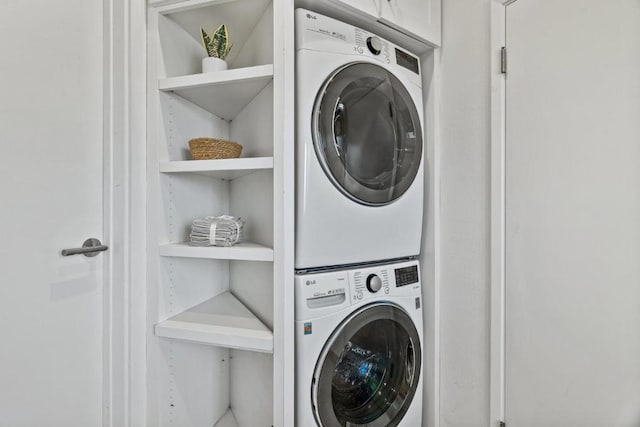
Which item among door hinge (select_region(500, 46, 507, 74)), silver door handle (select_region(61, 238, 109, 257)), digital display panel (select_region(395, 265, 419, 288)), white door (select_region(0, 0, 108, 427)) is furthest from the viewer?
digital display panel (select_region(395, 265, 419, 288))

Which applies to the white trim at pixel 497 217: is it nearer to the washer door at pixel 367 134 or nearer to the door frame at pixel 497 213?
the door frame at pixel 497 213

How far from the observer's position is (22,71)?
0.87 meters

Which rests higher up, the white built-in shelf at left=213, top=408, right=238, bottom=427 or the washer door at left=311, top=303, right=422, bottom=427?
the washer door at left=311, top=303, right=422, bottom=427

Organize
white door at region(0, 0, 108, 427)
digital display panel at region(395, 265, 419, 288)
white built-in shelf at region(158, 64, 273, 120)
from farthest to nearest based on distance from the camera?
digital display panel at region(395, 265, 419, 288), white built-in shelf at region(158, 64, 273, 120), white door at region(0, 0, 108, 427)

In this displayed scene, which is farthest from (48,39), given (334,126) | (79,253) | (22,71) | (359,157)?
(359,157)

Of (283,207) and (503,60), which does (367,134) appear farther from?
(503,60)

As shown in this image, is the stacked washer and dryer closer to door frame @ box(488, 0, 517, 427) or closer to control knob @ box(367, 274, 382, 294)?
control knob @ box(367, 274, 382, 294)

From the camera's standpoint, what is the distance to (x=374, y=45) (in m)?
1.25

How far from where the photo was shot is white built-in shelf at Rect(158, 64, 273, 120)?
1053 millimetres

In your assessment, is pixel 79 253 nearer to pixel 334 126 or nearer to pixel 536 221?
pixel 334 126

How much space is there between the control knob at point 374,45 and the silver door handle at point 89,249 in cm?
126

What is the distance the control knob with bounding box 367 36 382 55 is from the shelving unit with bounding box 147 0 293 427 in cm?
39

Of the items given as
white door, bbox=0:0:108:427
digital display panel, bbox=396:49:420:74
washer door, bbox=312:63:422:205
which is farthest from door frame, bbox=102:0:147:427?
digital display panel, bbox=396:49:420:74

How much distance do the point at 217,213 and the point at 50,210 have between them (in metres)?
0.62
